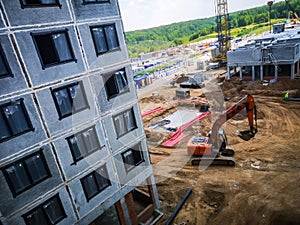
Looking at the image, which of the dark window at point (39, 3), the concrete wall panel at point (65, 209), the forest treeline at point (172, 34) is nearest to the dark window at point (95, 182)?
the concrete wall panel at point (65, 209)

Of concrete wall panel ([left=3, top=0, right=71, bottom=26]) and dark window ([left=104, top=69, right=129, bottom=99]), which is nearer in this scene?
concrete wall panel ([left=3, top=0, right=71, bottom=26])

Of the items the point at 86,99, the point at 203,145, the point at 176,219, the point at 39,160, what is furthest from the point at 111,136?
the point at 203,145

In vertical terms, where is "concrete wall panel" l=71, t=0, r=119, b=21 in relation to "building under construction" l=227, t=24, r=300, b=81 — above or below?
above

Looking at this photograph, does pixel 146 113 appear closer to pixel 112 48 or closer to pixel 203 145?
pixel 203 145

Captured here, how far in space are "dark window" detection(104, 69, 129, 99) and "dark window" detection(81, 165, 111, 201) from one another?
13.5 ft

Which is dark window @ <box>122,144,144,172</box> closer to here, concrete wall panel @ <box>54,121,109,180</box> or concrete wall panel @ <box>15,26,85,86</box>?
concrete wall panel @ <box>54,121,109,180</box>

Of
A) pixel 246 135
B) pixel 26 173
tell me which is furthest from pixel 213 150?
pixel 26 173

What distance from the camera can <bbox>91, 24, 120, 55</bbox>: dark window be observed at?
1098cm

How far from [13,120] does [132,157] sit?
22.8ft

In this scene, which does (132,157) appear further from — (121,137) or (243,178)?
(243,178)

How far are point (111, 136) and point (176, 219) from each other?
788 cm

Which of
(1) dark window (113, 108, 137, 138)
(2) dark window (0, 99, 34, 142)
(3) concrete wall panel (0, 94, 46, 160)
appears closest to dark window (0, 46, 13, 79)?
(3) concrete wall panel (0, 94, 46, 160)

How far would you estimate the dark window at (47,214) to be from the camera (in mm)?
9891

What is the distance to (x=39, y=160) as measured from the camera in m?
9.80
